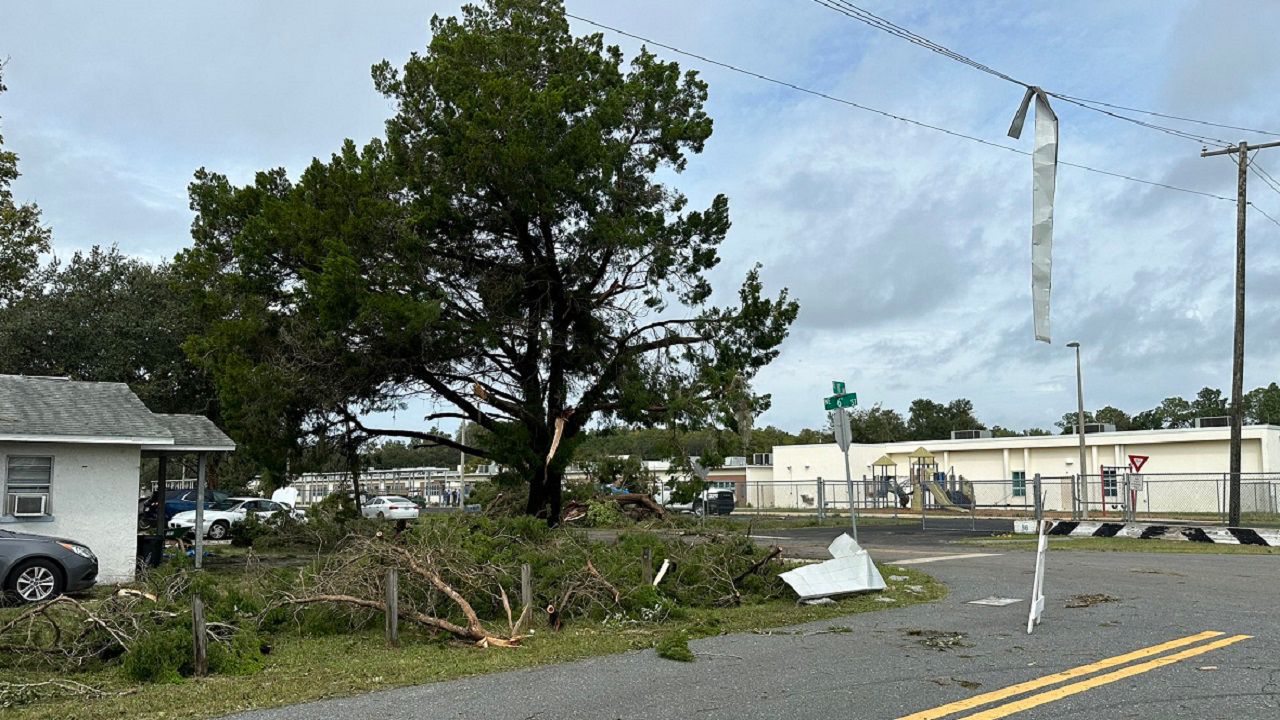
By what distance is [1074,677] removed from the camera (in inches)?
313

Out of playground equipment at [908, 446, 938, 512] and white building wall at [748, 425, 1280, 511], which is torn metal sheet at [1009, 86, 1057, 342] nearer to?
white building wall at [748, 425, 1280, 511]

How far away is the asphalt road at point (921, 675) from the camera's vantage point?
23.1 feet

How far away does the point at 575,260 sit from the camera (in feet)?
75.3

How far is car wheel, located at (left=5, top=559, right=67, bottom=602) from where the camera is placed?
13.4 m

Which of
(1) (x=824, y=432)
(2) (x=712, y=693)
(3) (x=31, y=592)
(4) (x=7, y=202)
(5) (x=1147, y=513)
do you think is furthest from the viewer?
(1) (x=824, y=432)

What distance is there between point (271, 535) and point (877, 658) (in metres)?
20.2

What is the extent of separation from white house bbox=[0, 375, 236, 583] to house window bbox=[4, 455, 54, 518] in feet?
0.05

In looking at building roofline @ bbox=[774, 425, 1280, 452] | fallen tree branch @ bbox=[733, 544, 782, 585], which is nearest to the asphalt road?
fallen tree branch @ bbox=[733, 544, 782, 585]

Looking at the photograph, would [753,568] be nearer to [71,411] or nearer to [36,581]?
[36,581]

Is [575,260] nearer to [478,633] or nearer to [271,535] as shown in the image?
[271,535]

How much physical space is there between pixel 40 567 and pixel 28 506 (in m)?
3.27

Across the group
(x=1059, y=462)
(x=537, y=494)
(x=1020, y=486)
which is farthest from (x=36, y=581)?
(x=1059, y=462)

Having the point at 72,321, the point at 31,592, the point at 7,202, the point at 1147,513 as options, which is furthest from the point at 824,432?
the point at 31,592

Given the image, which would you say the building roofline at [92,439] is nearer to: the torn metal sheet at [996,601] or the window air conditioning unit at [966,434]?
the torn metal sheet at [996,601]
